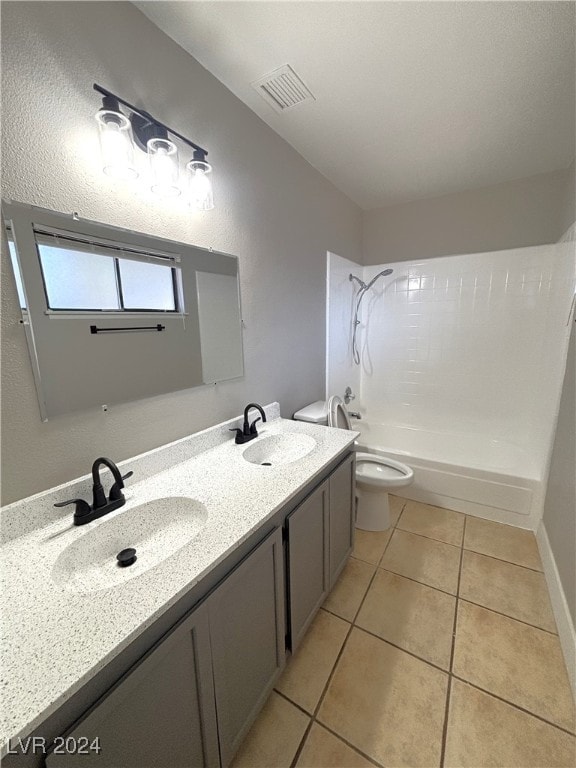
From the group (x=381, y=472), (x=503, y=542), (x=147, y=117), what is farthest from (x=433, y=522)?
(x=147, y=117)

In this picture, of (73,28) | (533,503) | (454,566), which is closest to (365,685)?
(454,566)

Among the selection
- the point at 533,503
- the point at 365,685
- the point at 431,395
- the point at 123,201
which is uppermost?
the point at 123,201

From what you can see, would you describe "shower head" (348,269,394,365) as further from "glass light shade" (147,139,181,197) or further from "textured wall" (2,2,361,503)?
"glass light shade" (147,139,181,197)

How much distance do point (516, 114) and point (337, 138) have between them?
913 millimetres

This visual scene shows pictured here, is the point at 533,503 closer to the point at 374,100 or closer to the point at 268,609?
the point at 268,609

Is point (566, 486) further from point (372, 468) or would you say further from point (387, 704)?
point (387, 704)

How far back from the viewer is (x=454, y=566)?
1779 mm

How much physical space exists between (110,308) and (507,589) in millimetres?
2332

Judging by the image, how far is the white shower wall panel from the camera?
7.38ft

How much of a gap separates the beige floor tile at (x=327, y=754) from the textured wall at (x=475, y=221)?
115 inches

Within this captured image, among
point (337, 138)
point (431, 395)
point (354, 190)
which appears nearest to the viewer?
point (337, 138)

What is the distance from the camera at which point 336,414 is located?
206 cm

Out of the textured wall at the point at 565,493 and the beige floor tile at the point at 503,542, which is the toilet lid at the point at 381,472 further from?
the textured wall at the point at 565,493

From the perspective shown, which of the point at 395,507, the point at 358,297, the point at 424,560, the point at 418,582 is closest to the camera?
the point at 418,582
